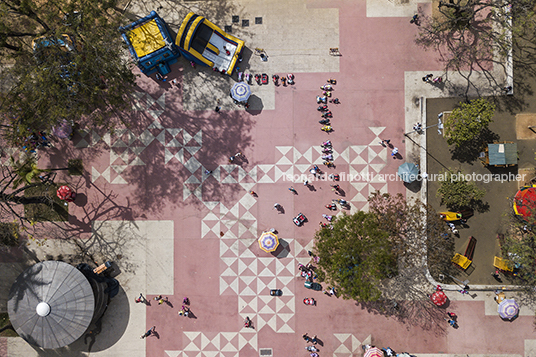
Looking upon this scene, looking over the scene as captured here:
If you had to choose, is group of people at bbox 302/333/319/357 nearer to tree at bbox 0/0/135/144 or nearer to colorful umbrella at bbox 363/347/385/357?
colorful umbrella at bbox 363/347/385/357

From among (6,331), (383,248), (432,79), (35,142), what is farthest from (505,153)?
(6,331)

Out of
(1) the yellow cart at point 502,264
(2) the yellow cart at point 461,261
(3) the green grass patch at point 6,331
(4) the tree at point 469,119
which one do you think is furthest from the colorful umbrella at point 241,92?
(3) the green grass patch at point 6,331

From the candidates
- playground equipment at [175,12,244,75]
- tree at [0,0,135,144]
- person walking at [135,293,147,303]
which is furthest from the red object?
playground equipment at [175,12,244,75]

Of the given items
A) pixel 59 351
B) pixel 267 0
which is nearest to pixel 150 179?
pixel 59 351

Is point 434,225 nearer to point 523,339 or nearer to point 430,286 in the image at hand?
point 430,286

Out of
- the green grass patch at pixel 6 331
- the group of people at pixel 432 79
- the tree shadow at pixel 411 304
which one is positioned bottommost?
the green grass patch at pixel 6 331

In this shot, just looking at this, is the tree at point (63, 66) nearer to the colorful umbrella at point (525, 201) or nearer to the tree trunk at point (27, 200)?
the tree trunk at point (27, 200)
